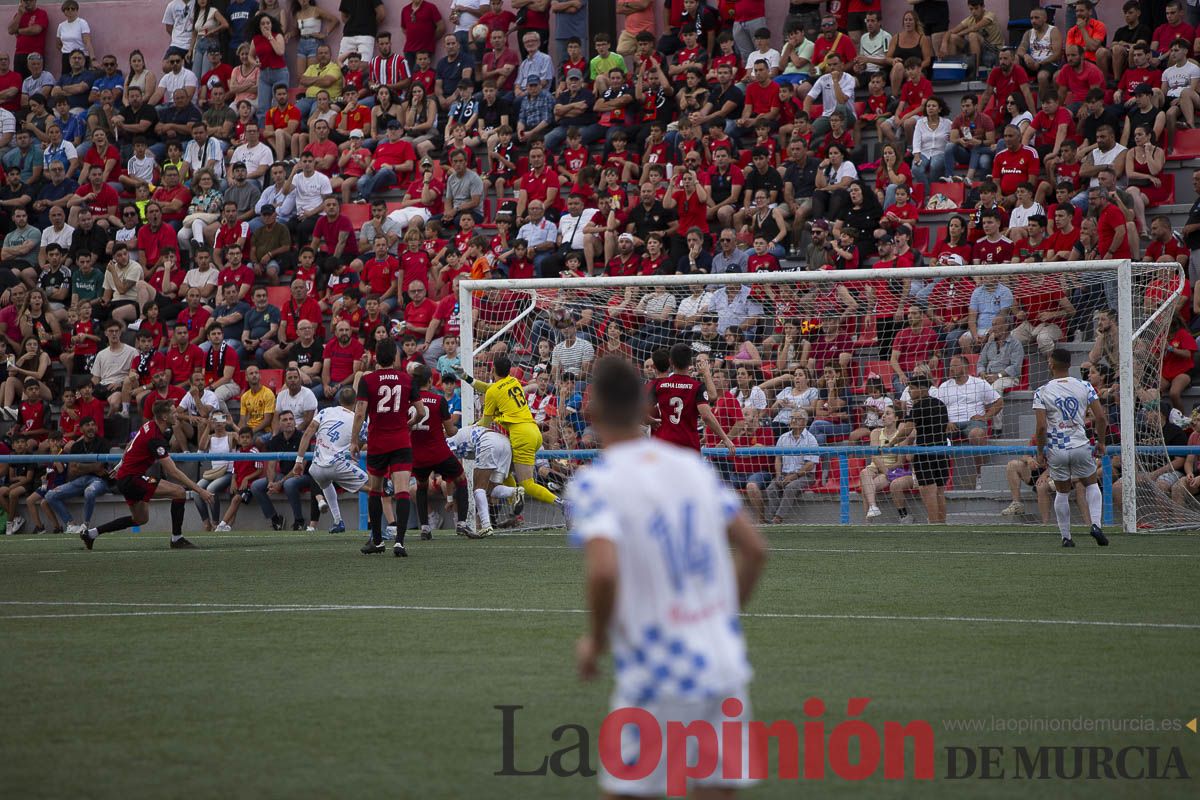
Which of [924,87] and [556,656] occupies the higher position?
[924,87]

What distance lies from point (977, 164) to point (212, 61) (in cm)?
1517

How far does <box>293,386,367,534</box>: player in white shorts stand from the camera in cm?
1894

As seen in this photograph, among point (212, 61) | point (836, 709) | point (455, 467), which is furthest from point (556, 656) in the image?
point (212, 61)

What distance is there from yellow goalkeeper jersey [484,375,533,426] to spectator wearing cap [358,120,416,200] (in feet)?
28.3

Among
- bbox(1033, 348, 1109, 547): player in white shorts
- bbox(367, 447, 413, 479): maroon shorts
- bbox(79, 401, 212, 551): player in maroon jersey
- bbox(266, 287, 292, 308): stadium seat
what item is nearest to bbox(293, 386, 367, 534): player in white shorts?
bbox(79, 401, 212, 551): player in maroon jersey

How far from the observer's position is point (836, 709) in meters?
6.47

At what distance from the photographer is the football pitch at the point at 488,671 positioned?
5.45 metres

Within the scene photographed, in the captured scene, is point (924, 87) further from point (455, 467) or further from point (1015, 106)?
point (455, 467)

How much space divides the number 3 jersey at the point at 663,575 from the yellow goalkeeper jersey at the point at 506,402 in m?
13.2

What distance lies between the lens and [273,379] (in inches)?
886

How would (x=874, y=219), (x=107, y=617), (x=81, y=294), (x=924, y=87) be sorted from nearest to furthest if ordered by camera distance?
(x=107, y=617), (x=874, y=219), (x=924, y=87), (x=81, y=294)

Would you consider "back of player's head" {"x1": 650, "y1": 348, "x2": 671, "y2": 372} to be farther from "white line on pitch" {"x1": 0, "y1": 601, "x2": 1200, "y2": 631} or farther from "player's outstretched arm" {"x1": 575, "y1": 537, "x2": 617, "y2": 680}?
"player's outstretched arm" {"x1": 575, "y1": 537, "x2": 617, "y2": 680}

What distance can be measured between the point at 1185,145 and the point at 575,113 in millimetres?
9341

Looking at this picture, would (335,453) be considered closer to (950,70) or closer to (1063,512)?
(1063,512)
